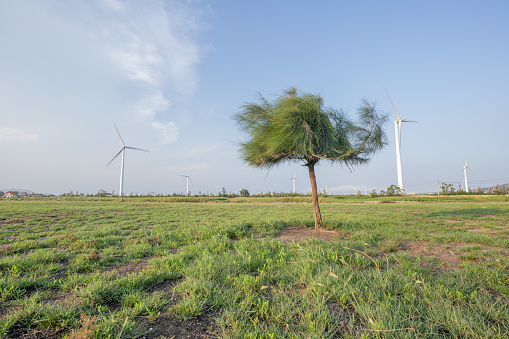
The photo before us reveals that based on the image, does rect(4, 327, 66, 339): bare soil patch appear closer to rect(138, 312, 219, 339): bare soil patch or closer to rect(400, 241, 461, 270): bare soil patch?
rect(138, 312, 219, 339): bare soil patch

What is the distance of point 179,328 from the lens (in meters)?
3.06

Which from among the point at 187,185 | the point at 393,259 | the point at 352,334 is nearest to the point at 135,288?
the point at 352,334

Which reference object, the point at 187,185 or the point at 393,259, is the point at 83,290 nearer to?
the point at 393,259

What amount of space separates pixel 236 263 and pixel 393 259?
13.3 feet

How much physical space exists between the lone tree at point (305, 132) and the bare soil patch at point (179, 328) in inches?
265

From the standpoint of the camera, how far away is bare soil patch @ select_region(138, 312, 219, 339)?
2.91 meters

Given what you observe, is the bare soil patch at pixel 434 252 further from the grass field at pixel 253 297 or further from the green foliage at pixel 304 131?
the green foliage at pixel 304 131

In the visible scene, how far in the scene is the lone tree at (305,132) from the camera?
906 centimetres

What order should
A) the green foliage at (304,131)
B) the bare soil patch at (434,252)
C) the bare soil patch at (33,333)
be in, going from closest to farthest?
1. the bare soil patch at (33,333)
2. the bare soil patch at (434,252)
3. the green foliage at (304,131)

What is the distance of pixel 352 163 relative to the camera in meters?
11.0

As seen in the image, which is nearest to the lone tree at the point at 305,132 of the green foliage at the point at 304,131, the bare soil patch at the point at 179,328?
the green foliage at the point at 304,131

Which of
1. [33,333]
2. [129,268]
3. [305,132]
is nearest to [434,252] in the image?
[305,132]

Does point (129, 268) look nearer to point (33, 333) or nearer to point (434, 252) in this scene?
point (33, 333)

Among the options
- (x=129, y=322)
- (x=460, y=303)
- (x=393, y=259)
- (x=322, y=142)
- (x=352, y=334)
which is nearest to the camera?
(x=352, y=334)
